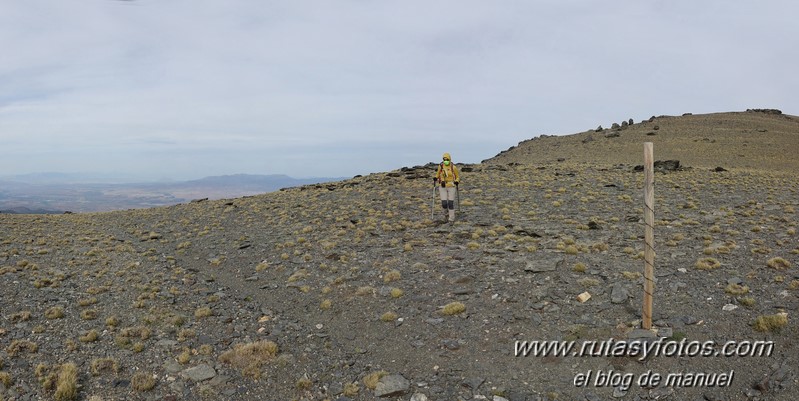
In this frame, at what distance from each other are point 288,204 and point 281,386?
24.9m

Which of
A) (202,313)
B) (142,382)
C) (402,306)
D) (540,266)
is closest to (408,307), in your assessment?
(402,306)

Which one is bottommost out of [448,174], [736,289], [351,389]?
[351,389]

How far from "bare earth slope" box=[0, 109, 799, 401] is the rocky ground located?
0.19 feet

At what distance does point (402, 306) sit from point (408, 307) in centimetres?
21

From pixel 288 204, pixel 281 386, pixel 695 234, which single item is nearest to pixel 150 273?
pixel 281 386

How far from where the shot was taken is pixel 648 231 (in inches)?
394

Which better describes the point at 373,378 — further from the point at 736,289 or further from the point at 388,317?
the point at 736,289

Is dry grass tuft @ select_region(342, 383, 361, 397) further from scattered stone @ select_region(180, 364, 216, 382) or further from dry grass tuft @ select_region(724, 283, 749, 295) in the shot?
dry grass tuft @ select_region(724, 283, 749, 295)

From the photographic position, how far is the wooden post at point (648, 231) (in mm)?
9742

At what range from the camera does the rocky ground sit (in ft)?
30.6

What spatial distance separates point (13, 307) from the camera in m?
13.3

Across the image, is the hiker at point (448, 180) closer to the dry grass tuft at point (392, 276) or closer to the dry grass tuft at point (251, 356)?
the dry grass tuft at point (392, 276)

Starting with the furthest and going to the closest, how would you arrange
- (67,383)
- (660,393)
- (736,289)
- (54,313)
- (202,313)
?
(202,313)
(54,313)
(736,289)
(67,383)
(660,393)

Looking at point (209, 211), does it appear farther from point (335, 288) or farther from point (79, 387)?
point (79, 387)
